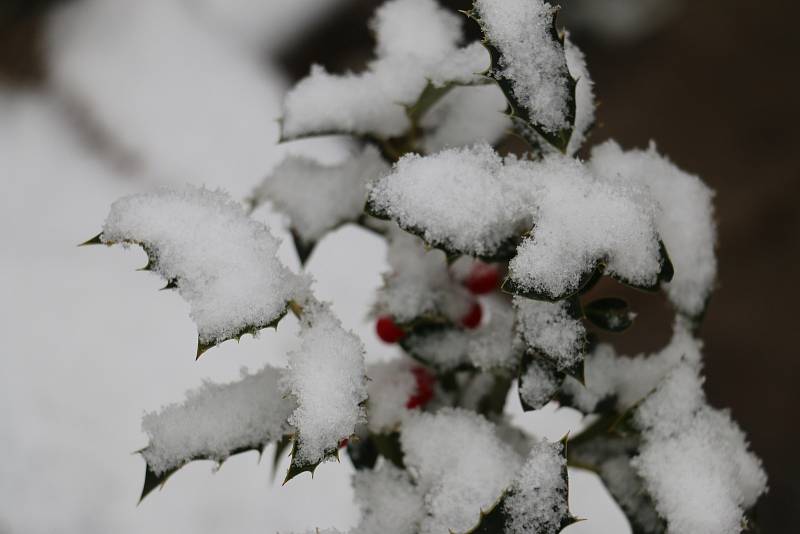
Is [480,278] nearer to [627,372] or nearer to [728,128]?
[627,372]

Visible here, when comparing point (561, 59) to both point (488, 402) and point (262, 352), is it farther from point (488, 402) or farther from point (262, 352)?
point (262, 352)

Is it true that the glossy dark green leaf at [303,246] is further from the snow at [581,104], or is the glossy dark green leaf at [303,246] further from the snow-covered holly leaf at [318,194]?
the snow at [581,104]

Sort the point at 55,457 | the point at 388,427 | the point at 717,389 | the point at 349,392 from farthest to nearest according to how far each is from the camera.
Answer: the point at 717,389, the point at 55,457, the point at 388,427, the point at 349,392

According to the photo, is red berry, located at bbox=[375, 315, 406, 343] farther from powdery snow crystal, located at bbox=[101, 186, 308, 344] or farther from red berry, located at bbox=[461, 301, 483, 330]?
powdery snow crystal, located at bbox=[101, 186, 308, 344]

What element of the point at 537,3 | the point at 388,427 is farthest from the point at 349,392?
the point at 537,3

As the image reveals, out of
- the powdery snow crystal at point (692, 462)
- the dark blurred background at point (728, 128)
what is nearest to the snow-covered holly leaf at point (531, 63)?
the powdery snow crystal at point (692, 462)

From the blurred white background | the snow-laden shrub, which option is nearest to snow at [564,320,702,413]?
the snow-laden shrub

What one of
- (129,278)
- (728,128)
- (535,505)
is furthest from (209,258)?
(728,128)
